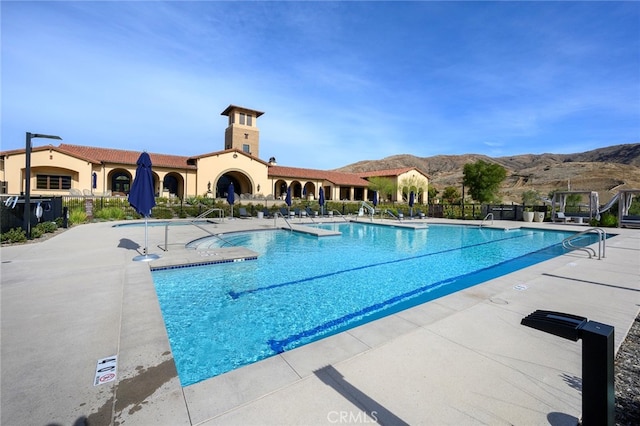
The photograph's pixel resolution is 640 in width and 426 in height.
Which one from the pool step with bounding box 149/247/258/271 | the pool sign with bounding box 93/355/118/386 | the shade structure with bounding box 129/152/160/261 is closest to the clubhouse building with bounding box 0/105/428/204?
the shade structure with bounding box 129/152/160/261

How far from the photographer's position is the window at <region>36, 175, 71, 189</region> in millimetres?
22516

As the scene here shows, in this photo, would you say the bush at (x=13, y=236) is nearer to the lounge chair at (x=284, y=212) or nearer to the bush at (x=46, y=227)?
the bush at (x=46, y=227)

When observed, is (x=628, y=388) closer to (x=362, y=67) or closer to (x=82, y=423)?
(x=82, y=423)

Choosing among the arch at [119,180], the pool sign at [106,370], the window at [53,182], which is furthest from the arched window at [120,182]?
the pool sign at [106,370]

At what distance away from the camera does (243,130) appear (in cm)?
3450

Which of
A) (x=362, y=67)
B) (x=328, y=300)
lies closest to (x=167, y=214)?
(x=362, y=67)

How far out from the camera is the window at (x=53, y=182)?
2252 centimetres

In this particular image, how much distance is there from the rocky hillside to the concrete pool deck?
172ft

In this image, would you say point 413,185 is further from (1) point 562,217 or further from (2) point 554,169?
(2) point 554,169

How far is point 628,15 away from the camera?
11008 mm

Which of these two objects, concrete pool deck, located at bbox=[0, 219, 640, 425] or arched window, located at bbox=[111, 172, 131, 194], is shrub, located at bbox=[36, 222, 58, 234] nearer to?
concrete pool deck, located at bbox=[0, 219, 640, 425]

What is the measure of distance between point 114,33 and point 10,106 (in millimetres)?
7955

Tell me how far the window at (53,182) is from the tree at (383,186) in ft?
104

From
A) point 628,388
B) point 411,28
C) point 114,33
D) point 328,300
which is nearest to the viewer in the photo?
point 628,388
